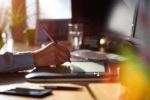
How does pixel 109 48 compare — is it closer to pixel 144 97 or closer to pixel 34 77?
pixel 34 77

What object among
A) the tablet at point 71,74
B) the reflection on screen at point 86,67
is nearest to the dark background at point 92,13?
the reflection on screen at point 86,67

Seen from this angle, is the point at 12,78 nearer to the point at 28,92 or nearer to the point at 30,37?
the point at 28,92

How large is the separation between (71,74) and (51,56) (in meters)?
0.27

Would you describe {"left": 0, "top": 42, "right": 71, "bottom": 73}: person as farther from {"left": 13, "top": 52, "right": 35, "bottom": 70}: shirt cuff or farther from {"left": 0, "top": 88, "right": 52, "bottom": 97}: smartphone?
{"left": 0, "top": 88, "right": 52, "bottom": 97}: smartphone

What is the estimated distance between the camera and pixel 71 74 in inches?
57.7

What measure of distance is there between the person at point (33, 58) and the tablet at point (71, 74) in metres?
0.07

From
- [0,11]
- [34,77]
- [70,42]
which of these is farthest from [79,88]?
[0,11]

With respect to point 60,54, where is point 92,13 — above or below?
above

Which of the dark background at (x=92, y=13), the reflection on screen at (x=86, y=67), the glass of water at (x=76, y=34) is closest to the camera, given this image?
the reflection on screen at (x=86, y=67)

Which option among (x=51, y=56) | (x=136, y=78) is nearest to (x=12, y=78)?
(x=51, y=56)

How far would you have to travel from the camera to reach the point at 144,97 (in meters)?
1.05

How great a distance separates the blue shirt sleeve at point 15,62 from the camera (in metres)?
1.64

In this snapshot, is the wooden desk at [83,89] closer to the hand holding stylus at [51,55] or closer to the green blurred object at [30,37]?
the hand holding stylus at [51,55]

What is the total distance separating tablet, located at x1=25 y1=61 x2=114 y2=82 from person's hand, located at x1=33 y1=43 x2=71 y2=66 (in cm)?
7
